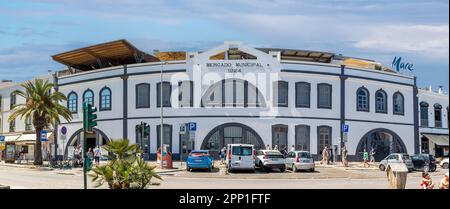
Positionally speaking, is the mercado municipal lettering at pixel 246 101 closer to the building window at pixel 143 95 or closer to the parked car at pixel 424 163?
the building window at pixel 143 95

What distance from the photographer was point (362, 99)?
5472cm

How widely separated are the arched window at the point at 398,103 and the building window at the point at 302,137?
34.7ft

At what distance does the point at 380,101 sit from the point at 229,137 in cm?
1570

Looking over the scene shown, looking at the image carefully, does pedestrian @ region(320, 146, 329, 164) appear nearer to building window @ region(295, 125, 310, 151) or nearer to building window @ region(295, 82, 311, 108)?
building window @ region(295, 125, 310, 151)

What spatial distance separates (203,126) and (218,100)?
2.66 metres

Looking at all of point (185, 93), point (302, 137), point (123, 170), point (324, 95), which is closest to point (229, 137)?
point (185, 93)

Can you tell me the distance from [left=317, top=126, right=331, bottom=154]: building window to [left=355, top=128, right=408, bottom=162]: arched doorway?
11.8ft

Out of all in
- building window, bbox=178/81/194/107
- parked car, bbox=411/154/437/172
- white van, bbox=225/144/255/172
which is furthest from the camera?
building window, bbox=178/81/194/107

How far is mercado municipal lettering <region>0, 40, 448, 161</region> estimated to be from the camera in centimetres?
5084

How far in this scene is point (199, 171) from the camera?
38094 millimetres

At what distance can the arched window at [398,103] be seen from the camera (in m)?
56.8

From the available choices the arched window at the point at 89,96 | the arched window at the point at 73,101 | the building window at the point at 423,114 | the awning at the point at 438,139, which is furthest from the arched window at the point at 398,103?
the arched window at the point at 73,101

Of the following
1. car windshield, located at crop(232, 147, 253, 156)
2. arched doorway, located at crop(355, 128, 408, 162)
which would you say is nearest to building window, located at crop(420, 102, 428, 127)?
arched doorway, located at crop(355, 128, 408, 162)
